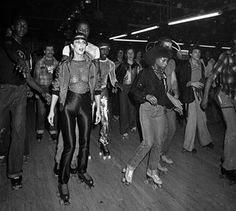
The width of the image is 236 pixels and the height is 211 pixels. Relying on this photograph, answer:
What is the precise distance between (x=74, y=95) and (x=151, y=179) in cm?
163

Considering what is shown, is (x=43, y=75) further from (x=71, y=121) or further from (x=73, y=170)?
(x=71, y=121)

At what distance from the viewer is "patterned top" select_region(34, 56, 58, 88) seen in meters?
5.41

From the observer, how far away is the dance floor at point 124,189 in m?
2.95

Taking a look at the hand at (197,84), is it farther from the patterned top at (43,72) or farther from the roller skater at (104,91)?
the patterned top at (43,72)

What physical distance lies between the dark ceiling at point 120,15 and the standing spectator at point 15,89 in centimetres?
546

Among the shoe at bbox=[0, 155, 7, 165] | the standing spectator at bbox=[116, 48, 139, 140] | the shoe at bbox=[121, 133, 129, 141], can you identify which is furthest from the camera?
the standing spectator at bbox=[116, 48, 139, 140]

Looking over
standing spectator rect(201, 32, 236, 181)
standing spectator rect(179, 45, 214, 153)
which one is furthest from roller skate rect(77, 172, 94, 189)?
standing spectator rect(179, 45, 214, 153)

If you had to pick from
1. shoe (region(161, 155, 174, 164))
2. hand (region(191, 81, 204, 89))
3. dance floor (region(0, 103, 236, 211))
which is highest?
hand (region(191, 81, 204, 89))

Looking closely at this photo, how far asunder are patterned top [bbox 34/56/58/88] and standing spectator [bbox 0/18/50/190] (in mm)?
2007

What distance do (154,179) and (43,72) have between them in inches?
134

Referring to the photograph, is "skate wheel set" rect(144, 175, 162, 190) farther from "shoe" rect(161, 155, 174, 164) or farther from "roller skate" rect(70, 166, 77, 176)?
"roller skate" rect(70, 166, 77, 176)

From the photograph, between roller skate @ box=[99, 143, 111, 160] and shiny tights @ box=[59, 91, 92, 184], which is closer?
shiny tights @ box=[59, 91, 92, 184]

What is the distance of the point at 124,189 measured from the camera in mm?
3373

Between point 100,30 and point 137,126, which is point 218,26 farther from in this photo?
point 137,126
